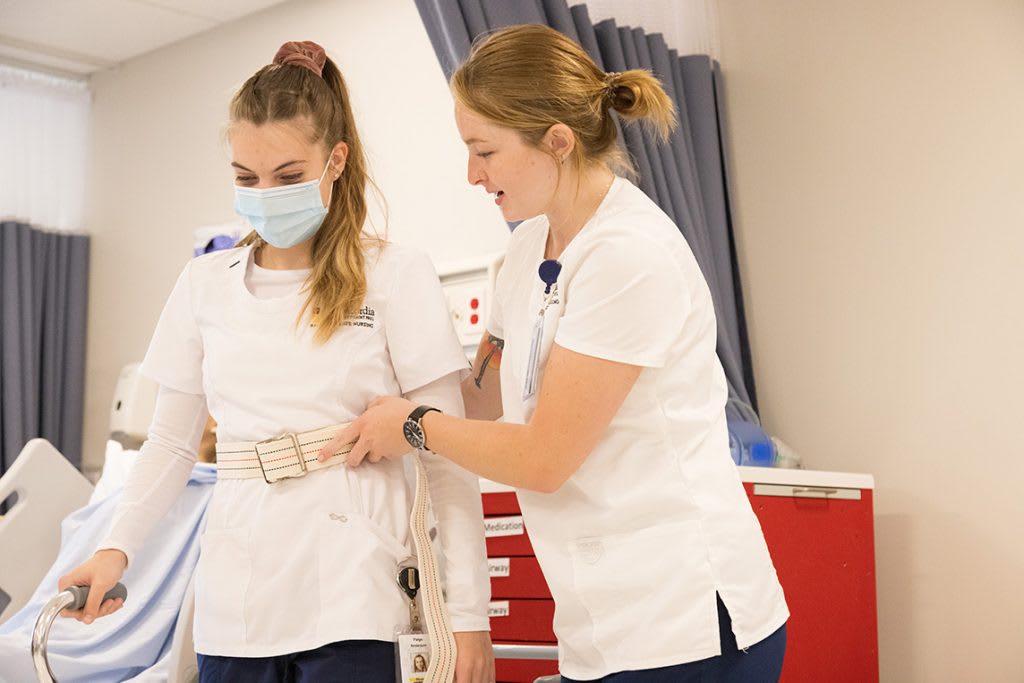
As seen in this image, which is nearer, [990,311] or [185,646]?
[185,646]

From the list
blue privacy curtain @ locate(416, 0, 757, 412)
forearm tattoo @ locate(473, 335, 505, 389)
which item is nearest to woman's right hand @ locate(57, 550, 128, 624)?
forearm tattoo @ locate(473, 335, 505, 389)

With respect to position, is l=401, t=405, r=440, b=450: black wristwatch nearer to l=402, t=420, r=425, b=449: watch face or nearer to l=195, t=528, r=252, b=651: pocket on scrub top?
l=402, t=420, r=425, b=449: watch face

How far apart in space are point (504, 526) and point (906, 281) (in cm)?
138

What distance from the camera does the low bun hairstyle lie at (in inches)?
52.9

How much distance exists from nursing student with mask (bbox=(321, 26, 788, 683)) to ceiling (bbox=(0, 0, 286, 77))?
3250mm

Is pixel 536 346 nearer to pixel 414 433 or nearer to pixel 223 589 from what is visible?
pixel 414 433

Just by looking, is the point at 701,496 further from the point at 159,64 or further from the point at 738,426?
the point at 159,64

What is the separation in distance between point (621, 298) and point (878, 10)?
2.18m

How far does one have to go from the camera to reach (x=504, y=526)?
233 centimetres

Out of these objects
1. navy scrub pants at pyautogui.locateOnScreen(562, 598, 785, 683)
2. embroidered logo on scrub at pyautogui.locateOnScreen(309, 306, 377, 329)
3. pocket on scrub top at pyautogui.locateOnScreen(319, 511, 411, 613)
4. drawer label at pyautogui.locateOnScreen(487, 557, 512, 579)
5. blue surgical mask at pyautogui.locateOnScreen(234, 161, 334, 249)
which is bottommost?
drawer label at pyautogui.locateOnScreen(487, 557, 512, 579)

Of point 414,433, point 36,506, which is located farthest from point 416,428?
point 36,506

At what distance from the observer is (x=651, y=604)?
1211 mm

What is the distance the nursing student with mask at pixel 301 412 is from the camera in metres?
1.36

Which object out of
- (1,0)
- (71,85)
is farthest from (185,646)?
(71,85)
